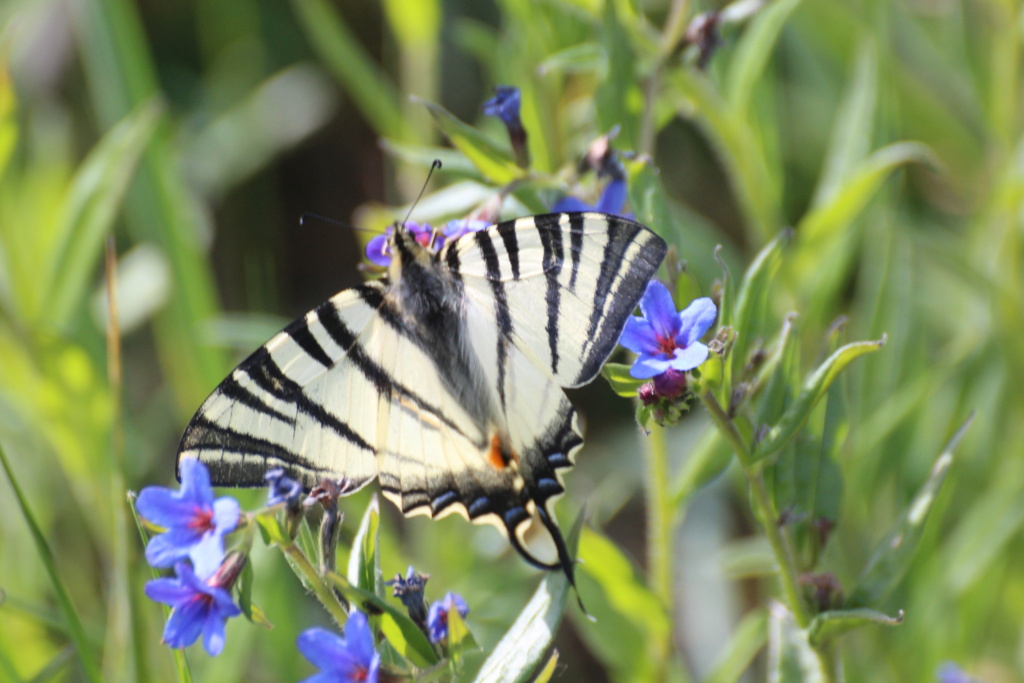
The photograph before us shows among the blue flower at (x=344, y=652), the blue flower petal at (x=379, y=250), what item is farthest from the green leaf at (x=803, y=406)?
the blue flower petal at (x=379, y=250)

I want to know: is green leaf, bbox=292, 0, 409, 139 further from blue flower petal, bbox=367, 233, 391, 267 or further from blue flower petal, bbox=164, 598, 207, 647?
blue flower petal, bbox=164, 598, 207, 647

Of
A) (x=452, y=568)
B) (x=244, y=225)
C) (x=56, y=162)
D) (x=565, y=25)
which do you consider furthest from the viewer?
(x=244, y=225)

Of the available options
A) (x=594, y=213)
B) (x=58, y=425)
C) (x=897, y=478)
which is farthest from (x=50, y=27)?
(x=897, y=478)

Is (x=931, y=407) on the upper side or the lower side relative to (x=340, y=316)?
lower

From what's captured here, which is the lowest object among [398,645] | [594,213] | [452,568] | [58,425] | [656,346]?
[452,568]

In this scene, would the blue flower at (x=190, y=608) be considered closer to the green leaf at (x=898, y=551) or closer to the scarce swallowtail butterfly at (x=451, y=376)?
the scarce swallowtail butterfly at (x=451, y=376)

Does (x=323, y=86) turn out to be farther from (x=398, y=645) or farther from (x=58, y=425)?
(x=398, y=645)

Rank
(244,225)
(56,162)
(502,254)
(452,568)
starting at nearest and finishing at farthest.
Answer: (502,254) → (452,568) → (56,162) → (244,225)
